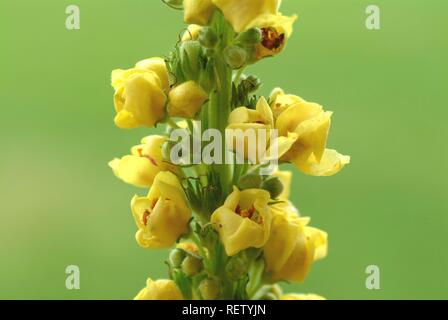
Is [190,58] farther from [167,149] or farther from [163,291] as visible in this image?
[163,291]

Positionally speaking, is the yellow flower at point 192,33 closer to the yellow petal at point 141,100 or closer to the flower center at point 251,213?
the yellow petal at point 141,100

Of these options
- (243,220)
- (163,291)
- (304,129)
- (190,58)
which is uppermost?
(190,58)

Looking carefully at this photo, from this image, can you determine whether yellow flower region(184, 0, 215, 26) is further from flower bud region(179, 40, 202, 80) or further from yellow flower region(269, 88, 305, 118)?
yellow flower region(269, 88, 305, 118)

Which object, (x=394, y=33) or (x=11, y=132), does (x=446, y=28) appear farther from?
(x=11, y=132)

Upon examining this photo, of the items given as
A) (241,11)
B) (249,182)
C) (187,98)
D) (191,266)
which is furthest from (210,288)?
(241,11)

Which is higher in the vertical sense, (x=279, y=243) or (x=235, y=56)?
(x=235, y=56)

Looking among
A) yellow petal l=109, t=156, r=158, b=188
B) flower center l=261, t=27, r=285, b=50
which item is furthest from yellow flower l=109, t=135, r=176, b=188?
flower center l=261, t=27, r=285, b=50
